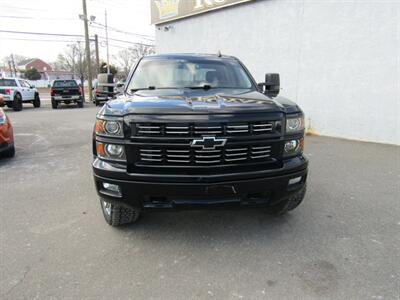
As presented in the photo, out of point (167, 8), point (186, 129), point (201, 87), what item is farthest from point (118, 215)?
point (167, 8)

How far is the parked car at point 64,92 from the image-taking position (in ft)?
61.4

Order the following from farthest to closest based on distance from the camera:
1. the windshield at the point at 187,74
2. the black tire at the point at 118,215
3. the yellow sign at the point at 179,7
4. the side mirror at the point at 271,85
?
the yellow sign at the point at 179,7 < the side mirror at the point at 271,85 < the windshield at the point at 187,74 < the black tire at the point at 118,215

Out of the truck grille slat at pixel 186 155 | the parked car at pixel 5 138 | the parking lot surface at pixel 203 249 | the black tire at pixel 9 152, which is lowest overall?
the parking lot surface at pixel 203 249

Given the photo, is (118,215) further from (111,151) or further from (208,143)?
(208,143)

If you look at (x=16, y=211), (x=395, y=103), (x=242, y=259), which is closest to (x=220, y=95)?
(x=242, y=259)

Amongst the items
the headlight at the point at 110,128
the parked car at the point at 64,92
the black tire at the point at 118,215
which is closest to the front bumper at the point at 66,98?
the parked car at the point at 64,92

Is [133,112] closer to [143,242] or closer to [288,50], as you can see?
[143,242]

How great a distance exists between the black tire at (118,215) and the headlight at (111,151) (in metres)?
0.61

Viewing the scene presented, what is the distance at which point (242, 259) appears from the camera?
2707 millimetres

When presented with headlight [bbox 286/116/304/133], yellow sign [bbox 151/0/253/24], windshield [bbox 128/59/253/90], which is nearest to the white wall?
yellow sign [bbox 151/0/253/24]

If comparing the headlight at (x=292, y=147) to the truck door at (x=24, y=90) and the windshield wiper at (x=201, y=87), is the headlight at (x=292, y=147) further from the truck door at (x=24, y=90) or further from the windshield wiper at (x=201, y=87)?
the truck door at (x=24, y=90)

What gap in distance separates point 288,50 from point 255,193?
25.6 ft

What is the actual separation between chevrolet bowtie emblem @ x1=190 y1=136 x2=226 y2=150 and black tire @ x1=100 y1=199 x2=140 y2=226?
1077 millimetres

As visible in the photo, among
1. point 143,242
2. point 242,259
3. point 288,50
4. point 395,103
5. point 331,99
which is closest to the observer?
point 242,259
